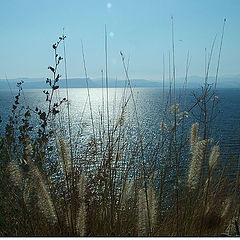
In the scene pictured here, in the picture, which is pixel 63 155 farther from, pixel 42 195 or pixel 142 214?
pixel 142 214

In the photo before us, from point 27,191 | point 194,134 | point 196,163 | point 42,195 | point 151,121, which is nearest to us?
point 42,195

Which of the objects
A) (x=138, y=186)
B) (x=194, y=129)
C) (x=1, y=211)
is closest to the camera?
(x=194, y=129)

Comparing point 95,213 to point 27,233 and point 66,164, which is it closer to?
point 27,233

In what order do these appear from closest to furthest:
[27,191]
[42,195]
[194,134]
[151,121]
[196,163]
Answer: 1. [42,195]
2. [27,191]
3. [196,163]
4. [194,134]
5. [151,121]

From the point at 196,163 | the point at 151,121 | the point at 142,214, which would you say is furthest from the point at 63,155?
the point at 151,121

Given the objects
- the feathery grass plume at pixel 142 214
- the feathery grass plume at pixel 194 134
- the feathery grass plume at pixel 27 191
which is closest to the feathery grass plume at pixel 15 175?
the feathery grass plume at pixel 27 191

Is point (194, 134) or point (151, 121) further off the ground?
point (194, 134)

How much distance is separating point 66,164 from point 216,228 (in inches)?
44.9

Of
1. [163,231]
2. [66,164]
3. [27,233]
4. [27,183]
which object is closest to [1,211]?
[27,233]

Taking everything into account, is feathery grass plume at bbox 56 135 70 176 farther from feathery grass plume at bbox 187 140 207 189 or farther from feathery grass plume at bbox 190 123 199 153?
feathery grass plume at bbox 190 123 199 153

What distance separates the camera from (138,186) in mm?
2428

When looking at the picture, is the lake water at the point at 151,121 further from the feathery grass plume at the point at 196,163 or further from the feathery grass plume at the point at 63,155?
the feathery grass plume at the point at 63,155

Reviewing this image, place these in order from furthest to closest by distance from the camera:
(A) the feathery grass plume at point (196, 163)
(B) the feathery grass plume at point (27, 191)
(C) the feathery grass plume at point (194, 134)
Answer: (C) the feathery grass plume at point (194, 134) → (A) the feathery grass plume at point (196, 163) → (B) the feathery grass plume at point (27, 191)

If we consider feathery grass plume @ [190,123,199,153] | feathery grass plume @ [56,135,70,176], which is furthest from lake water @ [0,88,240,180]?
feathery grass plume @ [56,135,70,176]
